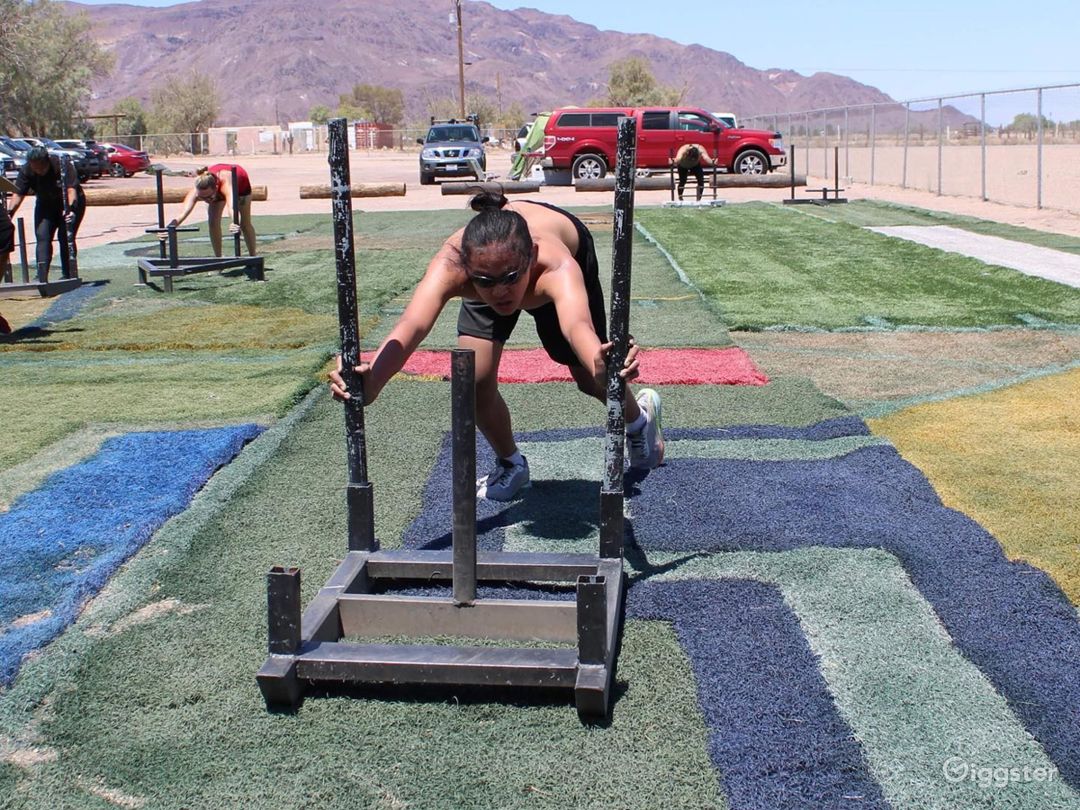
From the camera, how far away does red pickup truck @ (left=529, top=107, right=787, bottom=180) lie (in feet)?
98.9

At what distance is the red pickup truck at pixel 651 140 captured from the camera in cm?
3014

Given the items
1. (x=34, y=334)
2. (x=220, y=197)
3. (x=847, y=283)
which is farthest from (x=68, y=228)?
(x=847, y=283)

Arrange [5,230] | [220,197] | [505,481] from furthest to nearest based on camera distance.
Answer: [220,197], [5,230], [505,481]

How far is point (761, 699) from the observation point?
3.21m

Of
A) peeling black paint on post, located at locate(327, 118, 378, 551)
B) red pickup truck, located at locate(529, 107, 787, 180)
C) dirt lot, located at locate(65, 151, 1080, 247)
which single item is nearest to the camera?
peeling black paint on post, located at locate(327, 118, 378, 551)

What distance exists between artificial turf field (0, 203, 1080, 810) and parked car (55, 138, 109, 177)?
125ft

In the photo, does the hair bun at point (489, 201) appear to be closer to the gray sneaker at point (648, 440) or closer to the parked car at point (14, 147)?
the gray sneaker at point (648, 440)

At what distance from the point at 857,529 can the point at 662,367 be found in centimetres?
339

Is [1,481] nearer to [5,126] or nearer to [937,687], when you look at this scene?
[937,687]

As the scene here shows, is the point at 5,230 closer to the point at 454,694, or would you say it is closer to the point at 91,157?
the point at 454,694

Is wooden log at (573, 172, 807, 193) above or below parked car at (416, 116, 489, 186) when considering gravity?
below

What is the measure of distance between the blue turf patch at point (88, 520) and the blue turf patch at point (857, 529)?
1.11 metres

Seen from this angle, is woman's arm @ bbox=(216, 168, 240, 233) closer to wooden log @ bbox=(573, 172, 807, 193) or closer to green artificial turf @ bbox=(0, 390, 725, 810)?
green artificial turf @ bbox=(0, 390, 725, 810)

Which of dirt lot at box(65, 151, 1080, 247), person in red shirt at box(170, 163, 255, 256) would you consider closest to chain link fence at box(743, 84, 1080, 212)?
dirt lot at box(65, 151, 1080, 247)
